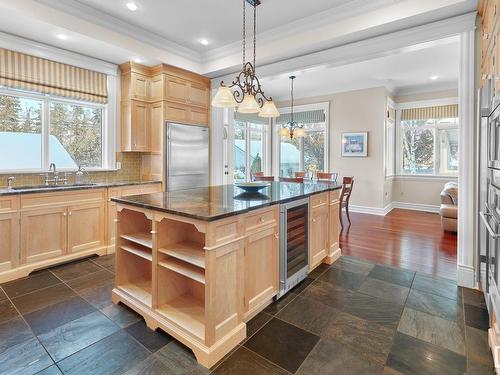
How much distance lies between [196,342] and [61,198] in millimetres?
2547

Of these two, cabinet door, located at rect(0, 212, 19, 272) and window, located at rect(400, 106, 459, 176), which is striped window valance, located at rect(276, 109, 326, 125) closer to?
window, located at rect(400, 106, 459, 176)

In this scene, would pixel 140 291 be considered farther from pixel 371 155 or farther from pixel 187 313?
pixel 371 155

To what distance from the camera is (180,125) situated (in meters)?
4.59

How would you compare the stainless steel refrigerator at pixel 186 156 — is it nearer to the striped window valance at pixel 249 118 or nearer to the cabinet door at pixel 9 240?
the cabinet door at pixel 9 240

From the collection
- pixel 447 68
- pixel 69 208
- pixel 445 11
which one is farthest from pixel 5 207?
pixel 447 68

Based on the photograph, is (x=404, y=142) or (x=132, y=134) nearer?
(x=132, y=134)

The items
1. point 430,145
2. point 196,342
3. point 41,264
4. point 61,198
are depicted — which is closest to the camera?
point 196,342

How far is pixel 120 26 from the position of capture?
3654 millimetres

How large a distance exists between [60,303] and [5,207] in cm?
125

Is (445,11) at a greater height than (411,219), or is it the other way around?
(445,11)

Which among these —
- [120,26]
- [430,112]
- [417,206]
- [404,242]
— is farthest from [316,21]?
[417,206]

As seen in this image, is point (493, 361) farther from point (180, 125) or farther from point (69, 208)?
point (180, 125)

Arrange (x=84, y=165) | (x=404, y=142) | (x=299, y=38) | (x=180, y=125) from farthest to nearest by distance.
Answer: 1. (x=404, y=142)
2. (x=180, y=125)
3. (x=84, y=165)
4. (x=299, y=38)

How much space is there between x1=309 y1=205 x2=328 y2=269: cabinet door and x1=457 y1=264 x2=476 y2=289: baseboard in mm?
1324
